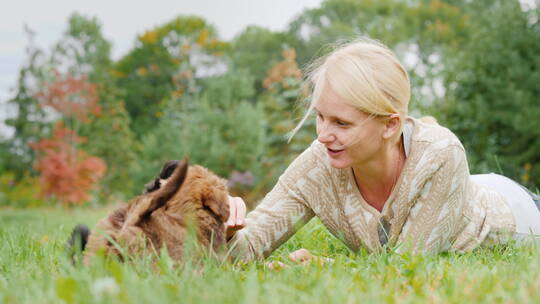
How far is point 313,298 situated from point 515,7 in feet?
47.3

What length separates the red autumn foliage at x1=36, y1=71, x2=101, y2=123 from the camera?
2085 centimetres

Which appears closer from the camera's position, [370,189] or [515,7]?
[370,189]

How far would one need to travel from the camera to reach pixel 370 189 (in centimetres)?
350

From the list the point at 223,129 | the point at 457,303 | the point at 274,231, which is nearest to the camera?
the point at 457,303

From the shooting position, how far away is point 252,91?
21438 mm

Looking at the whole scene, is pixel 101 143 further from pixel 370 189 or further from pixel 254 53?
pixel 370 189

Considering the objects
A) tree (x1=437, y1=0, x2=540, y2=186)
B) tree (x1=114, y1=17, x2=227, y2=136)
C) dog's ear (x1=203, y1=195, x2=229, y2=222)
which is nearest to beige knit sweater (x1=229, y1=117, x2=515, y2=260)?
dog's ear (x1=203, y1=195, x2=229, y2=222)

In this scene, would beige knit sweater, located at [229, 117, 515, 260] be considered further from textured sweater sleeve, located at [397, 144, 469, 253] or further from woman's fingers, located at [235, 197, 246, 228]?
woman's fingers, located at [235, 197, 246, 228]

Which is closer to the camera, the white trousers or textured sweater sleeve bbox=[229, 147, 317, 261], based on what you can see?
textured sweater sleeve bbox=[229, 147, 317, 261]

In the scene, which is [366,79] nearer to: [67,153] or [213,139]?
[213,139]

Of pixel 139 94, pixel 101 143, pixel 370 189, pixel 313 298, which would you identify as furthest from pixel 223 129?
pixel 313 298

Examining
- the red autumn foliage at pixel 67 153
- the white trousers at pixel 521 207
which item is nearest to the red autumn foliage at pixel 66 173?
the red autumn foliage at pixel 67 153

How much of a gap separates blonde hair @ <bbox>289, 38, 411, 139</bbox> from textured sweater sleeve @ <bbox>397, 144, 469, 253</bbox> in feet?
1.14

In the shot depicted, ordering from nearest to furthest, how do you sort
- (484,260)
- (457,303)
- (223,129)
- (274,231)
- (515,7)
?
(457,303) → (484,260) → (274,231) → (515,7) → (223,129)
